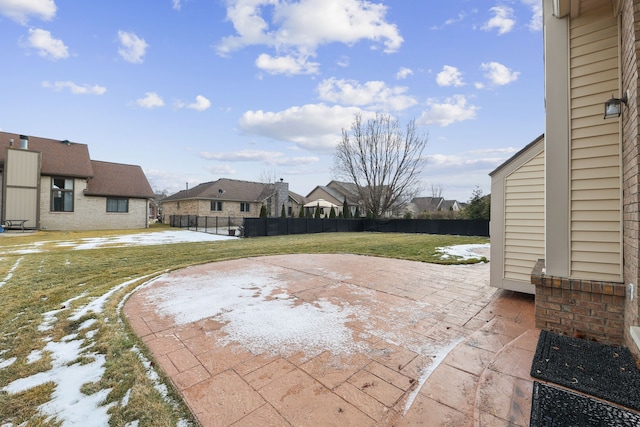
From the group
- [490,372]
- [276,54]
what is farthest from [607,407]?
[276,54]

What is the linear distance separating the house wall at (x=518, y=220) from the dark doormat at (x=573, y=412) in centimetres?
267

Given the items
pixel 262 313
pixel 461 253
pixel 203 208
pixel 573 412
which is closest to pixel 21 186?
pixel 203 208

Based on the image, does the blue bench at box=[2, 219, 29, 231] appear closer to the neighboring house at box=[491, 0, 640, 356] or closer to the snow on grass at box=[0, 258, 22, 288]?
the snow on grass at box=[0, 258, 22, 288]

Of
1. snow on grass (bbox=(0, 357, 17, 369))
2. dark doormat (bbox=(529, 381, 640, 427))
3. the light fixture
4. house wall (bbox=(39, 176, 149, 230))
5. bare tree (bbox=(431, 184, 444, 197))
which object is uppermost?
bare tree (bbox=(431, 184, 444, 197))

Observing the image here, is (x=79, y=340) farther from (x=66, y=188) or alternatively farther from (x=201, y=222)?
(x=201, y=222)

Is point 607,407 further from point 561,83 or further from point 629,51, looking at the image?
point 561,83

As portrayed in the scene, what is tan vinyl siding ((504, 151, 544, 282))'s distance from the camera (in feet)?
12.3

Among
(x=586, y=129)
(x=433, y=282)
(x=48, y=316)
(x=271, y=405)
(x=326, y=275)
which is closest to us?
(x=271, y=405)

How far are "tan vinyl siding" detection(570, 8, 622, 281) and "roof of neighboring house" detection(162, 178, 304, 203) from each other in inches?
999

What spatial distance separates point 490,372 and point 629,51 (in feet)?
8.39

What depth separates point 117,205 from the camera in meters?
19.5

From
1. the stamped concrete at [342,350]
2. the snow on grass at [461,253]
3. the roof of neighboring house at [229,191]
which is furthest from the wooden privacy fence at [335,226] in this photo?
the stamped concrete at [342,350]

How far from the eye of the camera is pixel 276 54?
11.3 meters

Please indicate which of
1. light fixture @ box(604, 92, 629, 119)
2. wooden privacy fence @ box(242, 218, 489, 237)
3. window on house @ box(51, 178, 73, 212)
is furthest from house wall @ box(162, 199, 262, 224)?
light fixture @ box(604, 92, 629, 119)
